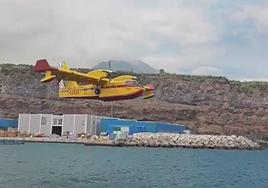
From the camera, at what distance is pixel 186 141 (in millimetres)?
160250

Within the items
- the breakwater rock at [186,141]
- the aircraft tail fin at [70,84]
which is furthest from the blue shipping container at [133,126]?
the aircraft tail fin at [70,84]

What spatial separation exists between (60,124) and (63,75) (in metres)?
146

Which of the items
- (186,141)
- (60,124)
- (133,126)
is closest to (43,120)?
(60,124)

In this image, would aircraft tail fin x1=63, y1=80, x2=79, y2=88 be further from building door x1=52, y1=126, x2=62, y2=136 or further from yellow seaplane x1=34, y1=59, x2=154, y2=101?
building door x1=52, y1=126, x2=62, y2=136

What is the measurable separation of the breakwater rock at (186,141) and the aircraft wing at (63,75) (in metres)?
137

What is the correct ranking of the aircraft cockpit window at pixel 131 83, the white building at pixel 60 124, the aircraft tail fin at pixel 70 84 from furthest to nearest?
the white building at pixel 60 124 → the aircraft tail fin at pixel 70 84 → the aircraft cockpit window at pixel 131 83

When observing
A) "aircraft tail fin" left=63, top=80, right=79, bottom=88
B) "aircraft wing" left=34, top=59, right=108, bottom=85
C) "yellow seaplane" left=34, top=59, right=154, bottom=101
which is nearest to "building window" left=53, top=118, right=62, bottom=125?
"aircraft tail fin" left=63, top=80, right=79, bottom=88

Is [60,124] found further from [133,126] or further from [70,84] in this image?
[70,84]

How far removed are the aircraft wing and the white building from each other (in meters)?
138

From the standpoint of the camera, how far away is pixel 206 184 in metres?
62.7

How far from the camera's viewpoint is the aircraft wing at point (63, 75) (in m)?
18.0

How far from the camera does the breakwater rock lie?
6161 inches

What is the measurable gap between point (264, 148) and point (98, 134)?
5667 cm

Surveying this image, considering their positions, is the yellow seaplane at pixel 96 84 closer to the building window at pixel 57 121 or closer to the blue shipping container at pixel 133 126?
the blue shipping container at pixel 133 126
